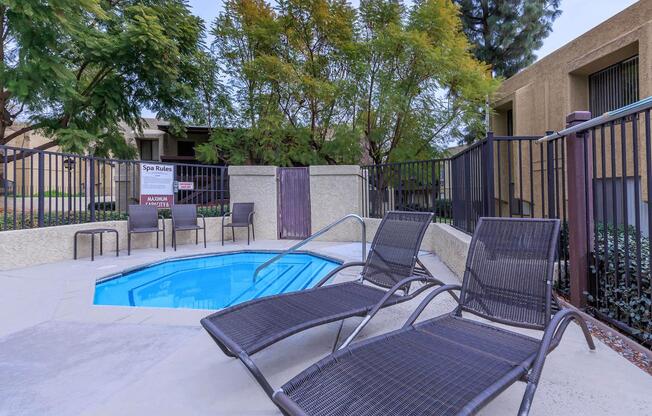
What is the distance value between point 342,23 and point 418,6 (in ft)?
8.77

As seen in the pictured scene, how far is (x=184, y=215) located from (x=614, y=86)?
1159 cm

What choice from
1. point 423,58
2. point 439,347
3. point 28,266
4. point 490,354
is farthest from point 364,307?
point 423,58

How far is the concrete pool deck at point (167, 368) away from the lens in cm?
199

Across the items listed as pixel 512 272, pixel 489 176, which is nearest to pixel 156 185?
pixel 489 176

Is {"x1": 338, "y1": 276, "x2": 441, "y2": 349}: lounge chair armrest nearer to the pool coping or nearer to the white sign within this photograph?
the pool coping

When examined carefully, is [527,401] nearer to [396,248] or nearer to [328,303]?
[328,303]

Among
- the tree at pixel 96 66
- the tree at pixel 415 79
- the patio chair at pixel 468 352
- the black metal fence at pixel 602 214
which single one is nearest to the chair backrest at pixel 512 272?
the patio chair at pixel 468 352

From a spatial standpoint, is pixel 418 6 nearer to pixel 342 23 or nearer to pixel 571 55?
pixel 342 23

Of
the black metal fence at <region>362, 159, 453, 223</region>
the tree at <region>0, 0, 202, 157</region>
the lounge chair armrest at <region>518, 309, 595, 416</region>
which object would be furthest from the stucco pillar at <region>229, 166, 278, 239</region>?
the lounge chair armrest at <region>518, 309, 595, 416</region>

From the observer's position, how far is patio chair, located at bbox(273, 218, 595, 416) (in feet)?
5.14

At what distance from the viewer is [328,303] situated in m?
2.91

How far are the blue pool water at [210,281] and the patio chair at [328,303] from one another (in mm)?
2363

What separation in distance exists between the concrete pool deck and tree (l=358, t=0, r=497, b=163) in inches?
379

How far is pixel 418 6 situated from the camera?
12312 millimetres
